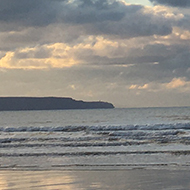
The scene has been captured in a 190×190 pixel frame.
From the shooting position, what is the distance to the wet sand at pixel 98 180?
1292 cm

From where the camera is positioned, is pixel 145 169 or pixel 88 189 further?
pixel 145 169

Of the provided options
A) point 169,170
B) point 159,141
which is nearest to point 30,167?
point 169,170

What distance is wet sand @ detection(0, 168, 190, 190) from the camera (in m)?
12.9

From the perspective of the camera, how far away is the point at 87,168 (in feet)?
57.9

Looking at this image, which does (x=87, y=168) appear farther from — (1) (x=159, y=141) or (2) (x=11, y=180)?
(1) (x=159, y=141)

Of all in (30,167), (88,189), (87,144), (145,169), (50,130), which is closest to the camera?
(88,189)

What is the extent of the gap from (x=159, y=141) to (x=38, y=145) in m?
8.30

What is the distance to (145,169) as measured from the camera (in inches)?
661

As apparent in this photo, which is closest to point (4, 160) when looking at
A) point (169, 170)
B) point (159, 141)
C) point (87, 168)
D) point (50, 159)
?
point (50, 159)

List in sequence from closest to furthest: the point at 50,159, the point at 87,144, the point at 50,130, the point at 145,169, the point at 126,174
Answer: the point at 126,174
the point at 145,169
the point at 50,159
the point at 87,144
the point at 50,130

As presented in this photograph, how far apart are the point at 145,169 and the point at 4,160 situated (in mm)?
8028

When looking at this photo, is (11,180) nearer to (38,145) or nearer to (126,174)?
(126,174)

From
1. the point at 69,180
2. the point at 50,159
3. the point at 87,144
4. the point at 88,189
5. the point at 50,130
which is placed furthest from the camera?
the point at 50,130

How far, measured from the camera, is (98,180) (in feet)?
46.8
